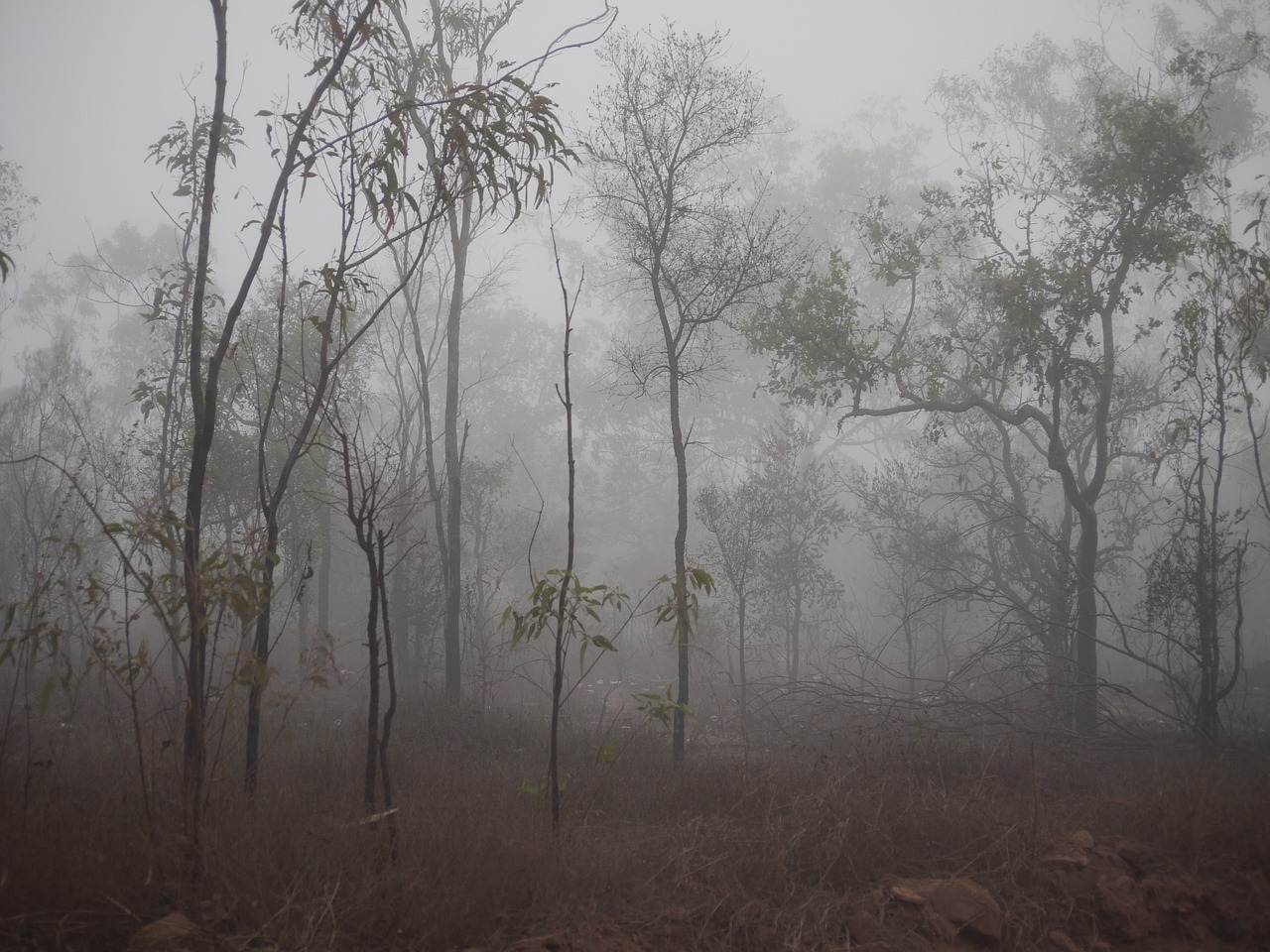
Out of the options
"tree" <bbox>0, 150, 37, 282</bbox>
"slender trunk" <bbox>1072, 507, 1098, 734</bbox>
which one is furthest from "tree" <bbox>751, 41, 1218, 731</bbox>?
"tree" <bbox>0, 150, 37, 282</bbox>

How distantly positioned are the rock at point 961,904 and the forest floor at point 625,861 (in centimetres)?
1

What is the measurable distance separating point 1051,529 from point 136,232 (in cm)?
4111

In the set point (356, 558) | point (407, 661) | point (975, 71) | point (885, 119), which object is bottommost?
point (407, 661)

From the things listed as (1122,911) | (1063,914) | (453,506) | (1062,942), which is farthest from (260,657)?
(453,506)

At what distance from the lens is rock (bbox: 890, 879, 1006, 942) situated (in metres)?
4.24

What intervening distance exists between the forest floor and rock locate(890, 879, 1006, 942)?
0.04 feet

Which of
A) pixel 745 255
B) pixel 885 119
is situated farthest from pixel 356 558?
pixel 885 119

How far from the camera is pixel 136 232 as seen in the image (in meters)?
37.2

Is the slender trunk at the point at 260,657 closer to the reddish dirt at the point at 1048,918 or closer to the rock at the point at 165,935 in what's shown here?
the rock at the point at 165,935

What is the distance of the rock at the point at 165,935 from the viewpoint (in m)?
2.96

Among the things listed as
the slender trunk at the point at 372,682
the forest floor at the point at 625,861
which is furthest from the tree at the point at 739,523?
the slender trunk at the point at 372,682

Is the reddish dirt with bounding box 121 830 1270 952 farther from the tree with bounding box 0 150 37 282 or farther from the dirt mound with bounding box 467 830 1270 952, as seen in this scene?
the tree with bounding box 0 150 37 282

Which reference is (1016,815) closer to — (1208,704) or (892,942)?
(892,942)

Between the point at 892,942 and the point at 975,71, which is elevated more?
the point at 975,71
